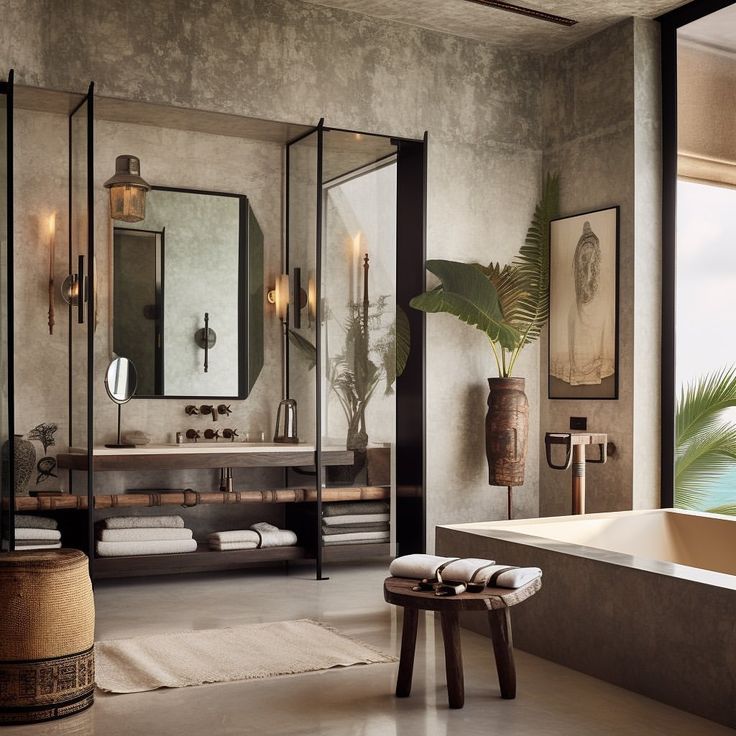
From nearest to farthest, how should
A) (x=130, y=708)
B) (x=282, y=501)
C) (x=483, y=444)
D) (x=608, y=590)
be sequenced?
(x=130, y=708)
(x=608, y=590)
(x=282, y=501)
(x=483, y=444)

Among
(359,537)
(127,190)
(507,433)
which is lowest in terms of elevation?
(359,537)

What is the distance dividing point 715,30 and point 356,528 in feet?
12.2

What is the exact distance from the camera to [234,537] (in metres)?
5.65

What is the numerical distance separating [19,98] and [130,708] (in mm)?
3517

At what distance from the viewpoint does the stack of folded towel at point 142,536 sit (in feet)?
17.5

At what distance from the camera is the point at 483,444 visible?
253 inches

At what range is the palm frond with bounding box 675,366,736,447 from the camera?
6105 mm

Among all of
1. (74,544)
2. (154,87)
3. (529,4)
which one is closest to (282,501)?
(74,544)

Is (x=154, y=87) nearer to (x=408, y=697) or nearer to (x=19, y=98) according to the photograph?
(x=19, y=98)

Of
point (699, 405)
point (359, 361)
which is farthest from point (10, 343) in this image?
point (699, 405)

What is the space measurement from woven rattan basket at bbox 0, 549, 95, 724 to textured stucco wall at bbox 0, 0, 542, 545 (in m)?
2.78

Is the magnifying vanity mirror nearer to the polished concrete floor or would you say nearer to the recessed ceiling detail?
the polished concrete floor

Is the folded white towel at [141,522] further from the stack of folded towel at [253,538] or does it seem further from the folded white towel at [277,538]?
the folded white towel at [277,538]

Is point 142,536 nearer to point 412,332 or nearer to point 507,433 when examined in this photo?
point 412,332
